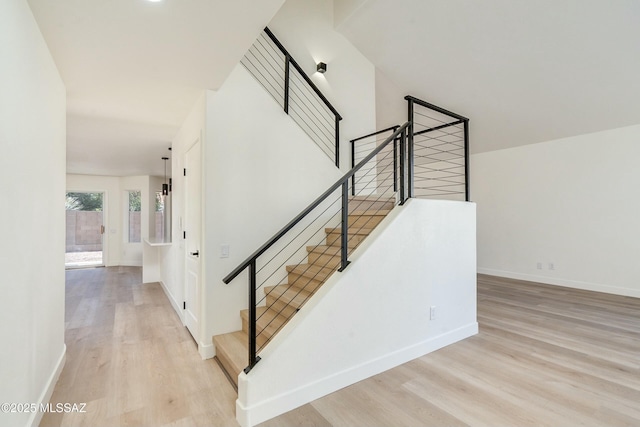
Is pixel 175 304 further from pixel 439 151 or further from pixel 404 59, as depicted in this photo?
pixel 439 151

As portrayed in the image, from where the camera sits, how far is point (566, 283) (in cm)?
571

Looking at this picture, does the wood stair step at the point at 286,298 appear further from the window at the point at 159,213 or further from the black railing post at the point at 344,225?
the window at the point at 159,213

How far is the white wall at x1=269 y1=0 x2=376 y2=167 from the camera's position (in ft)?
14.6

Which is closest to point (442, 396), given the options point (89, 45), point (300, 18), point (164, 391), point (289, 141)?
point (164, 391)

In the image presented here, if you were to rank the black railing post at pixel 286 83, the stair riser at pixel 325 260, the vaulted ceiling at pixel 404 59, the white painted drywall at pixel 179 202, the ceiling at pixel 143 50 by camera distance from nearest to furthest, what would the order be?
1. the ceiling at pixel 143 50
2. the vaulted ceiling at pixel 404 59
3. the stair riser at pixel 325 260
4. the white painted drywall at pixel 179 202
5. the black railing post at pixel 286 83

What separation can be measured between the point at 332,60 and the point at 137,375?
4.78 meters

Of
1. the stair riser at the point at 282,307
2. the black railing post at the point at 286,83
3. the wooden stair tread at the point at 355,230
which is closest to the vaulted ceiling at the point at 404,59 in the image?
the black railing post at the point at 286,83

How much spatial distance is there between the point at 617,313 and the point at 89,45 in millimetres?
6526

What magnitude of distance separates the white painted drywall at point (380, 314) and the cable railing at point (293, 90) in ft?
5.35

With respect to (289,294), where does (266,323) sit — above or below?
below

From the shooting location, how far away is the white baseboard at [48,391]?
6.23ft

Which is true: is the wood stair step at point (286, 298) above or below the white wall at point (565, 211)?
below

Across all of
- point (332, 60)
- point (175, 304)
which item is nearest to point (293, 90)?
point (332, 60)

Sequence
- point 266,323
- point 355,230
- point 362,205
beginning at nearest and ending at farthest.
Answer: point 266,323 → point 355,230 → point 362,205
